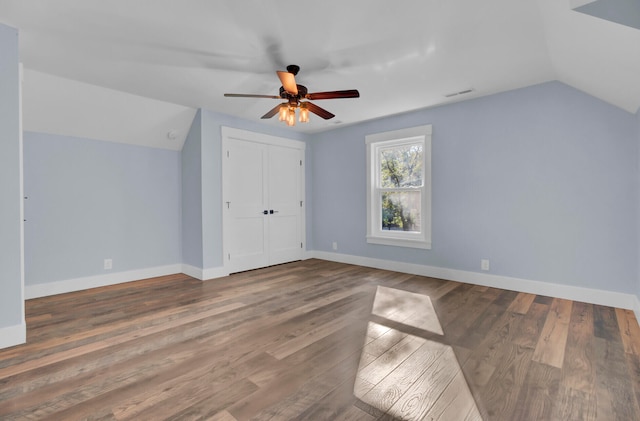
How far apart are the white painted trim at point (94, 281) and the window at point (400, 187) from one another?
3.26m

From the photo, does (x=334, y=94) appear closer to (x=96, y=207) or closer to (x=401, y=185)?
(x=401, y=185)

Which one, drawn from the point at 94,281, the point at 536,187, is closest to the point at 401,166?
the point at 536,187

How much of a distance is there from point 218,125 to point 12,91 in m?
2.30

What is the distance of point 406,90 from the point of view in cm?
357

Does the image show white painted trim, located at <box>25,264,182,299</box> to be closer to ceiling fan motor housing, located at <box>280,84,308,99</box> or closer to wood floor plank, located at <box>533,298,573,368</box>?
ceiling fan motor housing, located at <box>280,84,308,99</box>

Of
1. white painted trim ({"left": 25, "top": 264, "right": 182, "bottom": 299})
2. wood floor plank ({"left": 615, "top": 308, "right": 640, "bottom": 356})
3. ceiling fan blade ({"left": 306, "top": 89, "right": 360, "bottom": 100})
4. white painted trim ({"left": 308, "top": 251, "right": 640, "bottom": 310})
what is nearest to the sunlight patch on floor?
wood floor plank ({"left": 615, "top": 308, "right": 640, "bottom": 356})

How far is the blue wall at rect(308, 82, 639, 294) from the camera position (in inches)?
119

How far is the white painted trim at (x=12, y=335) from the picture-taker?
229 cm

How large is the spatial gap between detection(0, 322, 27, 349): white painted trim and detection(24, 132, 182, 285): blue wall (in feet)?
4.93

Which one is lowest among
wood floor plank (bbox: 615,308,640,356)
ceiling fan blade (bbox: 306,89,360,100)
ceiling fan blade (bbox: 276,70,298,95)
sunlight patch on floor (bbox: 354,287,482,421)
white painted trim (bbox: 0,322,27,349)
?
sunlight patch on floor (bbox: 354,287,482,421)

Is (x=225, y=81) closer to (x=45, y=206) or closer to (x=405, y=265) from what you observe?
(x=45, y=206)

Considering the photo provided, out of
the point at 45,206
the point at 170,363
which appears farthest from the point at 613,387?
the point at 45,206

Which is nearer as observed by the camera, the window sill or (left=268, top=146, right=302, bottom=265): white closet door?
the window sill

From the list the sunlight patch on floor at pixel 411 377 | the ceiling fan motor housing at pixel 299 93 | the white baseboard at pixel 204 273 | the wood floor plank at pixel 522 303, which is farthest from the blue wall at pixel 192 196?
the wood floor plank at pixel 522 303
